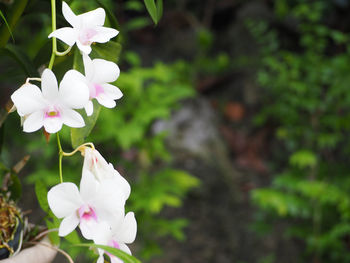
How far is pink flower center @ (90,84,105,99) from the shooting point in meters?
0.42

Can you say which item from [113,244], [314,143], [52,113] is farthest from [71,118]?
[314,143]

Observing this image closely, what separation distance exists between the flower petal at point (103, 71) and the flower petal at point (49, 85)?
4cm

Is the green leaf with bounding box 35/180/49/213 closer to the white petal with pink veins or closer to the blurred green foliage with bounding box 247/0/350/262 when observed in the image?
the white petal with pink veins

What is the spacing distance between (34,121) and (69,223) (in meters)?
0.10

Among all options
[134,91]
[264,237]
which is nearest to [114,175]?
[134,91]

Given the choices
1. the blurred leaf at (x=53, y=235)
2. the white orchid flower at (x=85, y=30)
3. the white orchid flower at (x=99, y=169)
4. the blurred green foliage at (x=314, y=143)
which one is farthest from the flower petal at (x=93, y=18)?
the blurred green foliage at (x=314, y=143)

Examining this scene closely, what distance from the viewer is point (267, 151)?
2848 millimetres

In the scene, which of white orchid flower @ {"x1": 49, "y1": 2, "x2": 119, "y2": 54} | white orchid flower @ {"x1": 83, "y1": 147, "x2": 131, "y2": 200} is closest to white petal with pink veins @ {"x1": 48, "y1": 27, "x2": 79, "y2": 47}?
white orchid flower @ {"x1": 49, "y1": 2, "x2": 119, "y2": 54}

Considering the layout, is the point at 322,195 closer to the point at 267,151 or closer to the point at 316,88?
the point at 316,88

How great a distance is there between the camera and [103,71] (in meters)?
0.43

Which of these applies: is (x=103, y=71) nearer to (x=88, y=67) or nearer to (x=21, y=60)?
(x=88, y=67)

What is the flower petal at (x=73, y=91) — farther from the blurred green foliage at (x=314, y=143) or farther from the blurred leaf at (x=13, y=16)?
the blurred green foliage at (x=314, y=143)

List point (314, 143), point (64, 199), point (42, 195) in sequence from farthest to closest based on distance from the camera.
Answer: point (314, 143)
point (42, 195)
point (64, 199)

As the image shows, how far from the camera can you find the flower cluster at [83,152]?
379 mm
